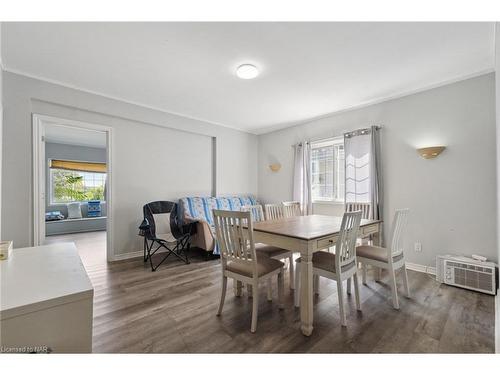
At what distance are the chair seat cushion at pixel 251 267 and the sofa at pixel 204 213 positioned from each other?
160 cm

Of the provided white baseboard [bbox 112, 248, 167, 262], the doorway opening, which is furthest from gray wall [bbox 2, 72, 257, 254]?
the doorway opening

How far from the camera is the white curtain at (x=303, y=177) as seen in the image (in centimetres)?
446

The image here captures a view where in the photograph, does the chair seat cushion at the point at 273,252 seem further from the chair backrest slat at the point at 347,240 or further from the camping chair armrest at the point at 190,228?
the camping chair armrest at the point at 190,228

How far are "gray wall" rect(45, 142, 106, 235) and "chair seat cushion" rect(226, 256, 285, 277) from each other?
6023 millimetres

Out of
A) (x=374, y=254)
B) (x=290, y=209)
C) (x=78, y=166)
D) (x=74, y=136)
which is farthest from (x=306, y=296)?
(x=78, y=166)

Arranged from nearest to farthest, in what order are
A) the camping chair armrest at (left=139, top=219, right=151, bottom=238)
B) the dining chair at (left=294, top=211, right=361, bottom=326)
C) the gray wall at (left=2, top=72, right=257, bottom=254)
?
the dining chair at (left=294, top=211, right=361, bottom=326), the gray wall at (left=2, top=72, right=257, bottom=254), the camping chair armrest at (left=139, top=219, right=151, bottom=238)

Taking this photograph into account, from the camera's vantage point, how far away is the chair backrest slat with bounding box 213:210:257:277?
181 cm

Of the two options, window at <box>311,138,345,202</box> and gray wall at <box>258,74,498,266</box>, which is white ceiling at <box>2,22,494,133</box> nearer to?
gray wall at <box>258,74,498,266</box>

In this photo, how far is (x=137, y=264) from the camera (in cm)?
337

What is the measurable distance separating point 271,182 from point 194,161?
183 centimetres

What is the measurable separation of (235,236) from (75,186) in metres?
7.16

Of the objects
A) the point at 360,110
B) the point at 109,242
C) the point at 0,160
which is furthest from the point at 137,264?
the point at 360,110
